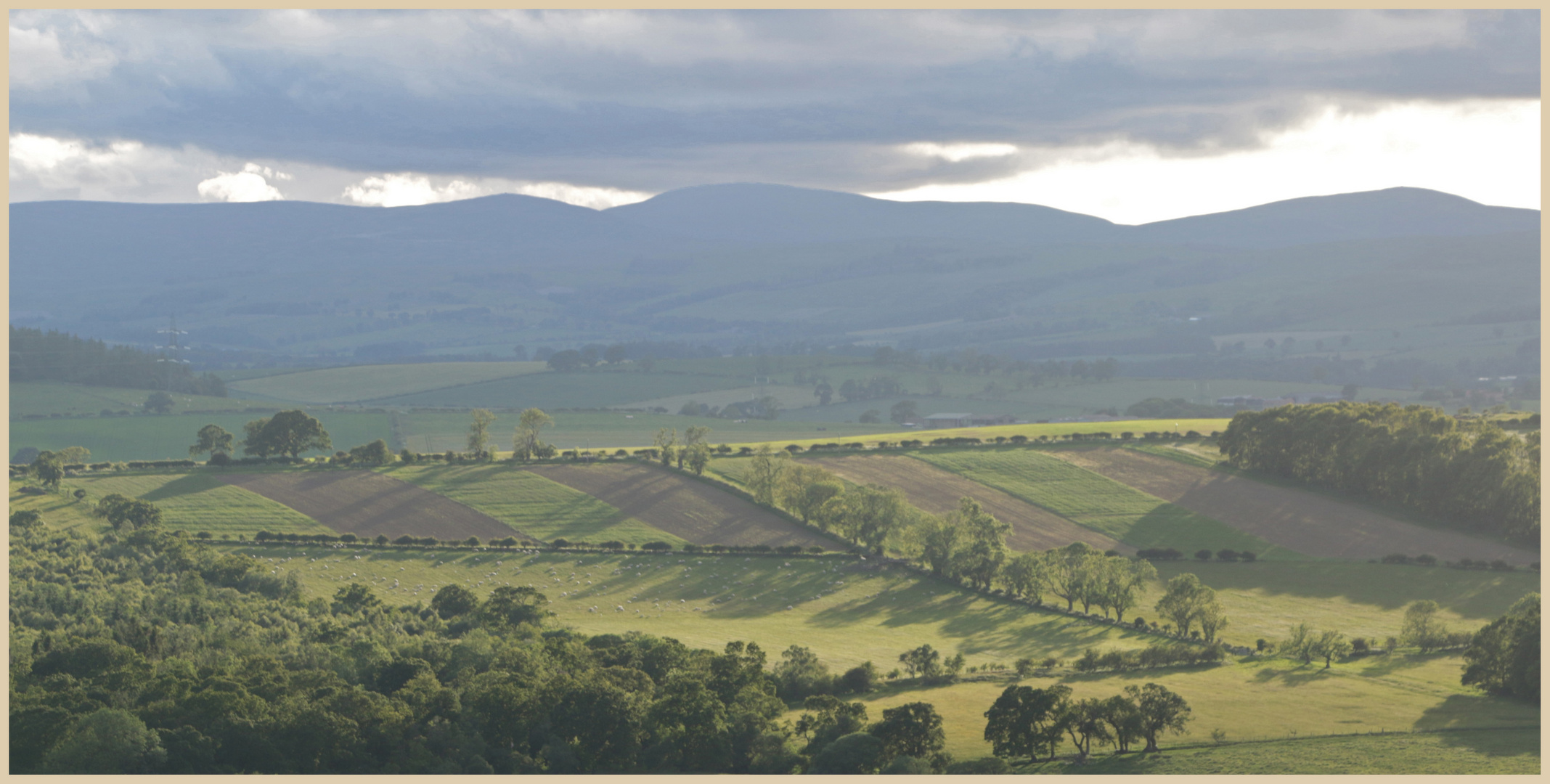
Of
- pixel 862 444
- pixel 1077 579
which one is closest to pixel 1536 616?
pixel 1077 579

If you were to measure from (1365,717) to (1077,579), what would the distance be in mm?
27464

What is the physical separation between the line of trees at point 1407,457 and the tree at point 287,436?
9475 cm

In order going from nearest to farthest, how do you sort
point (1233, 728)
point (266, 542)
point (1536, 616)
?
point (1233, 728), point (1536, 616), point (266, 542)

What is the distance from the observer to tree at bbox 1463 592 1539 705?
212ft

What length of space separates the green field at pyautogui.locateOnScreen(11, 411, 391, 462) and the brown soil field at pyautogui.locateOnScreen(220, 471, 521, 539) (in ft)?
103

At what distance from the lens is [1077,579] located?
88812 millimetres

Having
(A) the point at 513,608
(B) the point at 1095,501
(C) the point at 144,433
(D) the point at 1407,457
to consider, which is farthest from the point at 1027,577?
(C) the point at 144,433

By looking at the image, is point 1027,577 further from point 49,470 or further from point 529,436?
point 49,470

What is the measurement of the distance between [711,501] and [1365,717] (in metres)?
64.2

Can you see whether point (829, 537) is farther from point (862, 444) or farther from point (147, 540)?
point (147, 540)

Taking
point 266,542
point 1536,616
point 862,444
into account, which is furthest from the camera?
point 862,444

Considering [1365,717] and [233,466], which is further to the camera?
[233,466]

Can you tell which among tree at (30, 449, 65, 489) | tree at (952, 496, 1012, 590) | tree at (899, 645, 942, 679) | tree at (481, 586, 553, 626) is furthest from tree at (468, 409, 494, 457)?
tree at (899, 645, 942, 679)

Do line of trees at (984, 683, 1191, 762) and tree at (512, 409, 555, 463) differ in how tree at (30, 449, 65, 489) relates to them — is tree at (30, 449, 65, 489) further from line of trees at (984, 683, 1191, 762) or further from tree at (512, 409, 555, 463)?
line of trees at (984, 683, 1191, 762)
